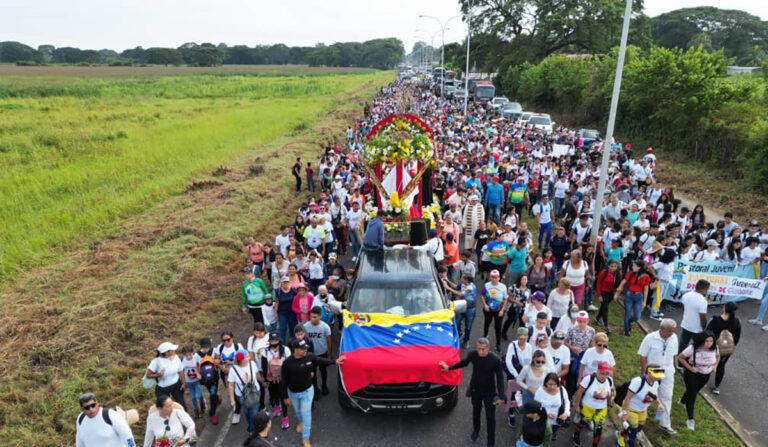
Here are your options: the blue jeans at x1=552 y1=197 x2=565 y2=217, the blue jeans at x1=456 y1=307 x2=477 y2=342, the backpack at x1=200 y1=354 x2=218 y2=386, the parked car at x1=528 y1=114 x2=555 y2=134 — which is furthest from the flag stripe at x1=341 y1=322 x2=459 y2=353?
the parked car at x1=528 y1=114 x2=555 y2=134

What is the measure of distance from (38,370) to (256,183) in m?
11.8

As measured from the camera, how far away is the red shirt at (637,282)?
8.34 metres

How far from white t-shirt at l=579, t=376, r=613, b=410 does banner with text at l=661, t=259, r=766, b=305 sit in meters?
4.71

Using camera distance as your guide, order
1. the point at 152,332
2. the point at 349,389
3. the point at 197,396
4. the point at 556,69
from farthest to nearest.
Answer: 1. the point at 556,69
2. the point at 152,332
3. the point at 197,396
4. the point at 349,389

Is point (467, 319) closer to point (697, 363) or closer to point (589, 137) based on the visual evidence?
point (697, 363)

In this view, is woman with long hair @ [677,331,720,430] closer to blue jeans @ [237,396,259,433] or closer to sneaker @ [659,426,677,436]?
sneaker @ [659,426,677,436]

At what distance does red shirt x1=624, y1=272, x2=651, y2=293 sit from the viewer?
8.34 m

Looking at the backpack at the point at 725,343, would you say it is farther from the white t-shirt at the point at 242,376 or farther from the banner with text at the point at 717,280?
the white t-shirt at the point at 242,376

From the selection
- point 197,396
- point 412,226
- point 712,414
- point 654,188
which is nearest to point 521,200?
point 654,188

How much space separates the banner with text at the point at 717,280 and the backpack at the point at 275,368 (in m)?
7.70

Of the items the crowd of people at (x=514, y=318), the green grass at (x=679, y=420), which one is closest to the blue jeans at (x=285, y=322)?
the crowd of people at (x=514, y=318)

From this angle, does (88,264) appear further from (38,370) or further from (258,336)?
(258,336)

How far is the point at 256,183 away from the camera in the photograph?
747 inches

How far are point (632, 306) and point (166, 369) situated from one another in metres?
7.92
